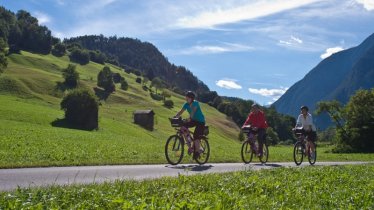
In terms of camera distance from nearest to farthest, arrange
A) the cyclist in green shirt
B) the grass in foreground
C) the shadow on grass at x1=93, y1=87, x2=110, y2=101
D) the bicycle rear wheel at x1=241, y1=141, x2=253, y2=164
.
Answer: the grass in foreground < the cyclist in green shirt < the bicycle rear wheel at x1=241, y1=141, x2=253, y2=164 < the shadow on grass at x1=93, y1=87, x2=110, y2=101

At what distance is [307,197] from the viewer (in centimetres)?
956

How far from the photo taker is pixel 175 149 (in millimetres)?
17203

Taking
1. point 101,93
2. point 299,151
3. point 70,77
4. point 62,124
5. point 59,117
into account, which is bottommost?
point 62,124

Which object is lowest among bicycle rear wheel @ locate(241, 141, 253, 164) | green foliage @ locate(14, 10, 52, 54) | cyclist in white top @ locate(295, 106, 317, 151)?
bicycle rear wheel @ locate(241, 141, 253, 164)

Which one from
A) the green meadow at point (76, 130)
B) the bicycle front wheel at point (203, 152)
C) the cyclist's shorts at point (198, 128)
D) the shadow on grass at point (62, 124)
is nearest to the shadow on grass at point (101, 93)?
the green meadow at point (76, 130)

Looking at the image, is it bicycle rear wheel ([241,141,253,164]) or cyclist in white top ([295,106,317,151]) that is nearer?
bicycle rear wheel ([241,141,253,164])

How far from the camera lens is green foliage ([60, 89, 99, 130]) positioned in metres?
86.2

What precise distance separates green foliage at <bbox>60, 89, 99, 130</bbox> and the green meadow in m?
2.05

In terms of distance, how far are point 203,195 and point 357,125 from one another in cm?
5986

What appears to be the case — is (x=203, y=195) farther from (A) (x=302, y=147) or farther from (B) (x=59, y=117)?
(B) (x=59, y=117)

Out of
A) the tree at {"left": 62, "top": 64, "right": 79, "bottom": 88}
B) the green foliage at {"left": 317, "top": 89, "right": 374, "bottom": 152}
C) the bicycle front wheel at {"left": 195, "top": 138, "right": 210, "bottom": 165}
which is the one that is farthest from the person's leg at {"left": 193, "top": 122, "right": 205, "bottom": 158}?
the tree at {"left": 62, "top": 64, "right": 79, "bottom": 88}

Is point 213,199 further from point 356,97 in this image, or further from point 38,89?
point 38,89

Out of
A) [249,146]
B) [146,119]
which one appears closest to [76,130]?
[146,119]

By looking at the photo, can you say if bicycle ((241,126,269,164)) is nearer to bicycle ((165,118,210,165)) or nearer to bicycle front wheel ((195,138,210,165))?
bicycle front wheel ((195,138,210,165))
